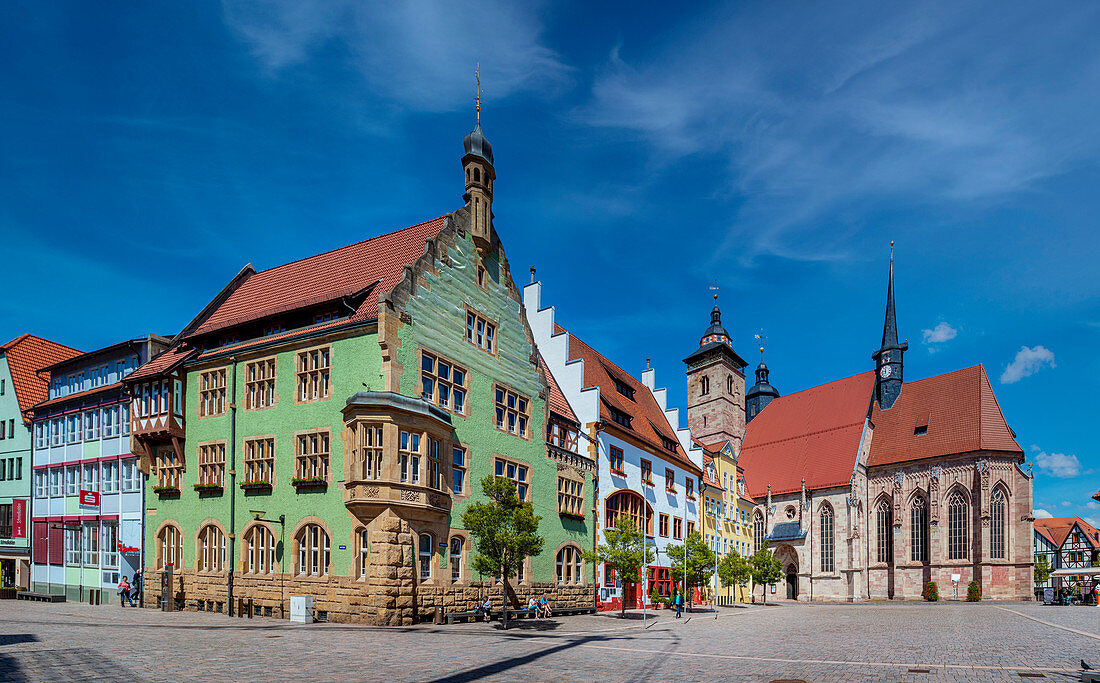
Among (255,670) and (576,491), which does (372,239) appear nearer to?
(576,491)

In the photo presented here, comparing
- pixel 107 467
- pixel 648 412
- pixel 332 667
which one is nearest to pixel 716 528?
pixel 648 412

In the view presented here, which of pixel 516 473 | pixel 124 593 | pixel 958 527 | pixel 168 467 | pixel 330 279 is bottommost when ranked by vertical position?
pixel 958 527

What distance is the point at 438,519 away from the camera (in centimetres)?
2884

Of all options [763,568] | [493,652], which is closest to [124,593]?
[493,652]

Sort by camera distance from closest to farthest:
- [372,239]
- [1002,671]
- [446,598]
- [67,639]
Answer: [1002,671]
[67,639]
[446,598]
[372,239]

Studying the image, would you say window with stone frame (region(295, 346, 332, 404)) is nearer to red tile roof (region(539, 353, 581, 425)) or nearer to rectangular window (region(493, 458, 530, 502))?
rectangular window (region(493, 458, 530, 502))

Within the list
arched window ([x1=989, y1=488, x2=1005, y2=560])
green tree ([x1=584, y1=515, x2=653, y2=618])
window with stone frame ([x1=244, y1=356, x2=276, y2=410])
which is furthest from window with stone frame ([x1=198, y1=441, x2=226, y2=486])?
arched window ([x1=989, y1=488, x2=1005, y2=560])

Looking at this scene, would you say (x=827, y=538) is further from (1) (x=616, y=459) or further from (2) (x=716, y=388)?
(1) (x=616, y=459)

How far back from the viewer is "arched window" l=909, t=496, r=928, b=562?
75188 mm

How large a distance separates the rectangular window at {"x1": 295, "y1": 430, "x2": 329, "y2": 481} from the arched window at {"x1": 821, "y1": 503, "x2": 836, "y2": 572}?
62.6 m

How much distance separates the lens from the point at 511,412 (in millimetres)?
35094

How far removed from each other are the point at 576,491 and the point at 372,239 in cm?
1561

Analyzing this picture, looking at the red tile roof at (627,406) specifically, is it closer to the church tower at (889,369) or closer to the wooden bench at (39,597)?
the wooden bench at (39,597)

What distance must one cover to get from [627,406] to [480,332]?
55.9 feet
